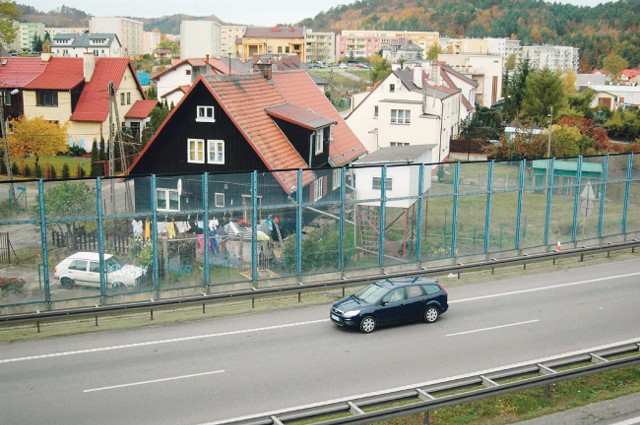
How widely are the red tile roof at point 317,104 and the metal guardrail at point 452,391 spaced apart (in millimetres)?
24794

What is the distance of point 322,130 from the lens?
37.8m

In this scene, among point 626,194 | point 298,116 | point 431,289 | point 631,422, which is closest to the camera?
point 631,422

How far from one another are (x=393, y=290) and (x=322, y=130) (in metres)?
18.6

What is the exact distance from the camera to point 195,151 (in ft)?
116

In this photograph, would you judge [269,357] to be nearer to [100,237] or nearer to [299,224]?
[299,224]

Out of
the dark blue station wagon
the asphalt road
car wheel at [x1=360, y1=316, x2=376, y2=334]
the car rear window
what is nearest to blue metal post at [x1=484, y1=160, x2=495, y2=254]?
the asphalt road

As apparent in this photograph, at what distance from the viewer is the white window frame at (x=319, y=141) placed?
122 ft

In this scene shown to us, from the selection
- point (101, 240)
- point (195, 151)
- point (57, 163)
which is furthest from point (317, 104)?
point (101, 240)

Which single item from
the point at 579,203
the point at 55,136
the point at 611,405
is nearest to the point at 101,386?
the point at 611,405

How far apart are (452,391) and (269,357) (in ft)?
16.1

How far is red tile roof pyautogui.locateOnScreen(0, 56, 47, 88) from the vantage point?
6300cm

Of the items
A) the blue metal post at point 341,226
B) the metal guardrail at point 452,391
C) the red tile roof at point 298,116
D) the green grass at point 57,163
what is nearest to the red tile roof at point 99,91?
the green grass at point 57,163

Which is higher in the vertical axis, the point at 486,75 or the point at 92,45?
the point at 92,45

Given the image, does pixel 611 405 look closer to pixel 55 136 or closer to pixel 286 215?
pixel 286 215
